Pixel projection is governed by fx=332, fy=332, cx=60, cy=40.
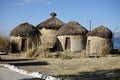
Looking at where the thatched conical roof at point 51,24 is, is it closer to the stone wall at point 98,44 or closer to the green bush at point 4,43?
the green bush at point 4,43

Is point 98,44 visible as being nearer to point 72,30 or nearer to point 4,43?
point 72,30

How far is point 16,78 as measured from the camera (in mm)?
16359

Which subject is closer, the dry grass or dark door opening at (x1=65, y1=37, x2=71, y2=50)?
the dry grass

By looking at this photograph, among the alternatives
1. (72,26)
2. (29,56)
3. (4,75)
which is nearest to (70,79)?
(4,75)

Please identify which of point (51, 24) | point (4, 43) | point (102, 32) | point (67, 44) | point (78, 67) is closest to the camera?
point (78, 67)

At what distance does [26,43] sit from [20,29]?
1964 millimetres

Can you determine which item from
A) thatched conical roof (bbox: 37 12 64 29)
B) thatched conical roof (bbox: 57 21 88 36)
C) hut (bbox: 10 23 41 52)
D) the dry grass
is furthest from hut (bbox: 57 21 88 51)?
the dry grass

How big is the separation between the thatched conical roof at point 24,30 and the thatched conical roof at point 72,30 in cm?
332

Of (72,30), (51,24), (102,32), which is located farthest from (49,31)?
(102,32)

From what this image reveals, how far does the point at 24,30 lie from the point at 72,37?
6.20 meters

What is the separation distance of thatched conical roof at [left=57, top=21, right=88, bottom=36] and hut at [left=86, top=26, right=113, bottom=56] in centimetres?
213

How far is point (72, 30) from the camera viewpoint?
41.6m

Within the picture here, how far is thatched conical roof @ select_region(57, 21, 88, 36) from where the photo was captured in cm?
4144

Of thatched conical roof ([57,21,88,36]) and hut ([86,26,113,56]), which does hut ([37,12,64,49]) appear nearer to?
thatched conical roof ([57,21,88,36])
